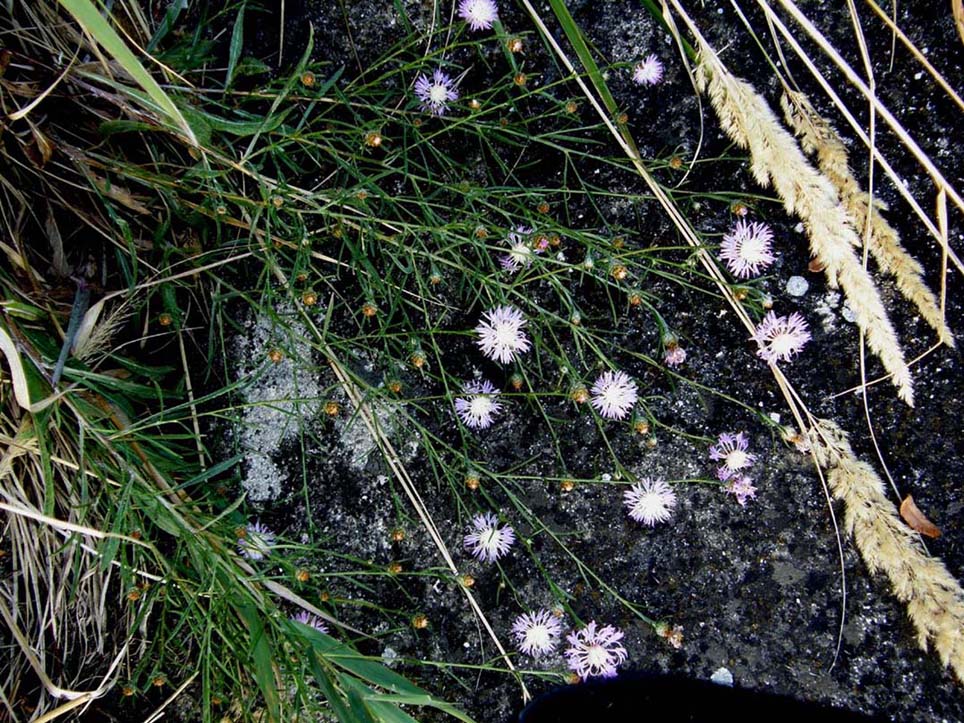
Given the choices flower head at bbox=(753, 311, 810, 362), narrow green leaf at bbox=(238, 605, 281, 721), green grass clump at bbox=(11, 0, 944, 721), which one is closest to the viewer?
narrow green leaf at bbox=(238, 605, 281, 721)

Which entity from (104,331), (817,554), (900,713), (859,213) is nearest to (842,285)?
(859,213)

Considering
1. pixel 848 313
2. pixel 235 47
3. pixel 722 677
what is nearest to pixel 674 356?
pixel 848 313

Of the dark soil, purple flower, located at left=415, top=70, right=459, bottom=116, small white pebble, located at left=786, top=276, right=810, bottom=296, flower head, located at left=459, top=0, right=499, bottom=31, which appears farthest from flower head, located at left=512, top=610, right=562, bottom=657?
flower head, located at left=459, top=0, right=499, bottom=31

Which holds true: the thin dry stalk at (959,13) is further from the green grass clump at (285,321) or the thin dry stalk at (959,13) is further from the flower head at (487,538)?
the flower head at (487,538)

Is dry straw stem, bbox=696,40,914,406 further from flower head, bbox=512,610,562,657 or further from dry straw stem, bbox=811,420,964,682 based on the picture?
flower head, bbox=512,610,562,657

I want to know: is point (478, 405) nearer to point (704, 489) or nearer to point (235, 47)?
point (704, 489)

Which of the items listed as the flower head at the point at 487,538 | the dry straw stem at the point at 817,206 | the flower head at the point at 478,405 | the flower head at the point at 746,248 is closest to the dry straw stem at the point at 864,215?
the dry straw stem at the point at 817,206

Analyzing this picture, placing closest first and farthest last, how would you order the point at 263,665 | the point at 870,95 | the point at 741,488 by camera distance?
1. the point at 263,665
2. the point at 870,95
3. the point at 741,488
